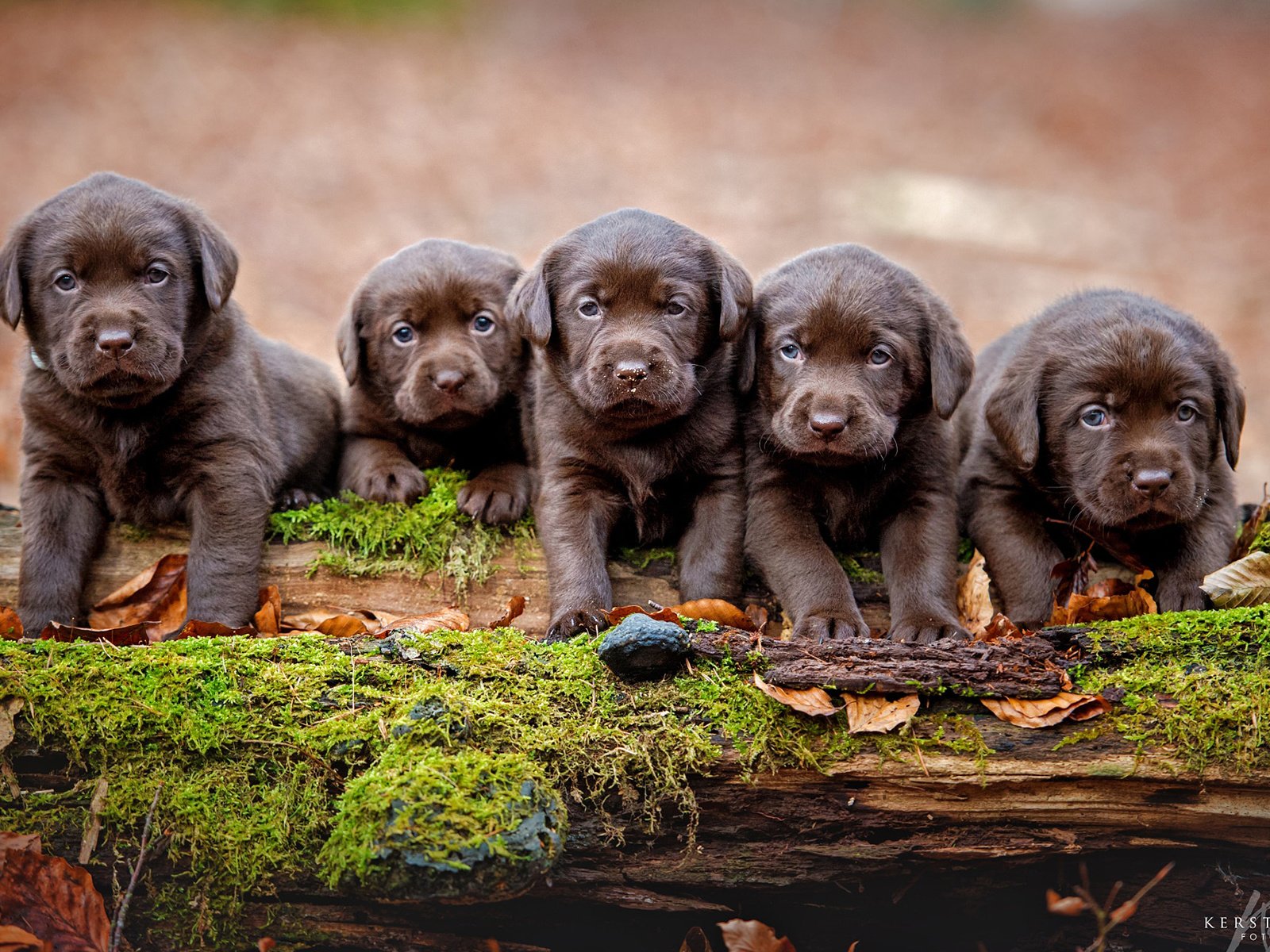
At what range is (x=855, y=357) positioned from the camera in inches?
200

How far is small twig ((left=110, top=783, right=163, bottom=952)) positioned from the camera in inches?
133

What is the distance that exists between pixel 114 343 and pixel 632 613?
2365 millimetres

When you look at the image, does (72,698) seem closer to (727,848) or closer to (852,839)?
(727,848)

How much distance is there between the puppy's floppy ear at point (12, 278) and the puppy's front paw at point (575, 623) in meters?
2.65

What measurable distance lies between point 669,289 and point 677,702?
200 cm

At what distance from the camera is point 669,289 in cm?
517

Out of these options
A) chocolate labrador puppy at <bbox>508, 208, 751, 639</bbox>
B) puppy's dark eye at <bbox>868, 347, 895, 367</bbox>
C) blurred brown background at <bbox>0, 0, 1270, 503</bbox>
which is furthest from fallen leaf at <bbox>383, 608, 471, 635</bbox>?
blurred brown background at <bbox>0, 0, 1270, 503</bbox>

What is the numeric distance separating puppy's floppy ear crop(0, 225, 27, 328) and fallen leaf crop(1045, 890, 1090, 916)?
14.9ft

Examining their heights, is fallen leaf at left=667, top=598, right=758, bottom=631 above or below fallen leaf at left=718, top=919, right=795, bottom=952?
above

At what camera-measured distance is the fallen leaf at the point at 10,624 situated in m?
4.71

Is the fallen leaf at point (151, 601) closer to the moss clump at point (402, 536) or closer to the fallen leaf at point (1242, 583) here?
the moss clump at point (402, 536)

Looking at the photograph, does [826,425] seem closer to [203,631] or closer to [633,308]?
[633,308]

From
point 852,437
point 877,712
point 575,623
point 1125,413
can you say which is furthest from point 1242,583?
point 575,623

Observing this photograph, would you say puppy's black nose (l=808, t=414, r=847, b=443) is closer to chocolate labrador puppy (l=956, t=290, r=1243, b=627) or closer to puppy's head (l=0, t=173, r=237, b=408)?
chocolate labrador puppy (l=956, t=290, r=1243, b=627)
